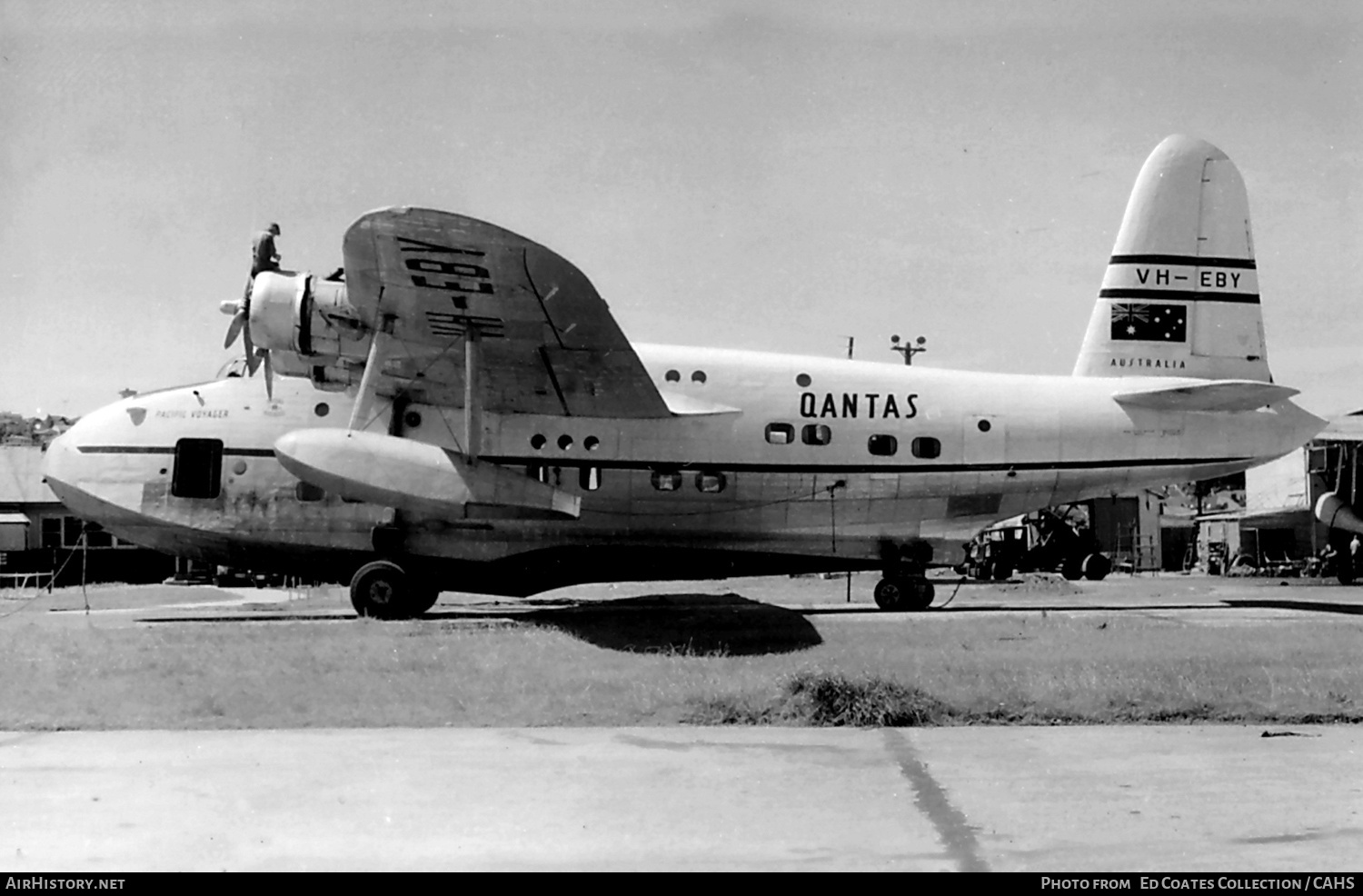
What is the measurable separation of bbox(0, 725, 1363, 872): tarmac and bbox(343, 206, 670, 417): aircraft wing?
559 cm

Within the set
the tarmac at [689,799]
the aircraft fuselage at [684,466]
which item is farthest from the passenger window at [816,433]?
the tarmac at [689,799]

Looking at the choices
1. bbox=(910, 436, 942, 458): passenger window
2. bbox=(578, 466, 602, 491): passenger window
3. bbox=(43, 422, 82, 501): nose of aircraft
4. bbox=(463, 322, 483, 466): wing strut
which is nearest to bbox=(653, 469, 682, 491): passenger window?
bbox=(578, 466, 602, 491): passenger window

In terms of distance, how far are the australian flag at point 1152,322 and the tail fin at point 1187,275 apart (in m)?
0.01

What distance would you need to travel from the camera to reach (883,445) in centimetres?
1519

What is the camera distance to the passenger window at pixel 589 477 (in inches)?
578

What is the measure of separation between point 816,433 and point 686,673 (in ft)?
21.9

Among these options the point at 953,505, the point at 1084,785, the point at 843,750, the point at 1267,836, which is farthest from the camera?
the point at 953,505

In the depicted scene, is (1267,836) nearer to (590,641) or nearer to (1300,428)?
(590,641)

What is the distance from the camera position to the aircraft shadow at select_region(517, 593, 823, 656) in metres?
10.6

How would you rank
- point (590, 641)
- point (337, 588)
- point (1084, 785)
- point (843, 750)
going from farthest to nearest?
point (337, 588), point (590, 641), point (843, 750), point (1084, 785)

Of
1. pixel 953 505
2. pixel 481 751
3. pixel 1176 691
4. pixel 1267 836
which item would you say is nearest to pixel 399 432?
pixel 953 505

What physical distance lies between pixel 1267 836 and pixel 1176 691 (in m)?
3.61

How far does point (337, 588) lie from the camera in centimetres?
Result: 2397

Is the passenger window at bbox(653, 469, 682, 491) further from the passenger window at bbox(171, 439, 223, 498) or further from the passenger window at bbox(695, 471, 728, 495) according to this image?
the passenger window at bbox(171, 439, 223, 498)
